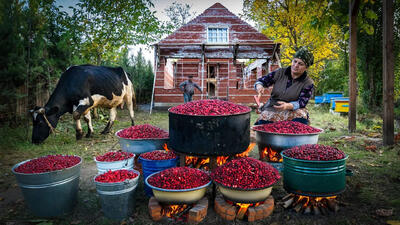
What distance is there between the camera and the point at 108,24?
11.3 m

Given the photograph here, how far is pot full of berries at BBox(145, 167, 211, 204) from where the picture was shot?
282 centimetres

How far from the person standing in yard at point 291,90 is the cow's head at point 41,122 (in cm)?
522

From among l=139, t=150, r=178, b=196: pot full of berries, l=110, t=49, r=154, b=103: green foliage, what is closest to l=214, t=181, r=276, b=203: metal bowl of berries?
l=139, t=150, r=178, b=196: pot full of berries

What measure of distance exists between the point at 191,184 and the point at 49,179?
1699mm

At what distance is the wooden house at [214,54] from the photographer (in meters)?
13.8

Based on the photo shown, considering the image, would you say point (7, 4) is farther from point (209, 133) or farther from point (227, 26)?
point (227, 26)

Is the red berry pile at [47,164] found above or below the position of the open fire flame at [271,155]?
above

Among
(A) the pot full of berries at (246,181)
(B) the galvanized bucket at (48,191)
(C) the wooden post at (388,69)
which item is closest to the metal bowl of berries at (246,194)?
(A) the pot full of berries at (246,181)

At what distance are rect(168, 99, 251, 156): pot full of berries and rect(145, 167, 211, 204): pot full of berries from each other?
43 centimetres

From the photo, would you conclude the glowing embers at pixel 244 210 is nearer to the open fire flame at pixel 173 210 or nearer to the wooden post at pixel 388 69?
the open fire flame at pixel 173 210

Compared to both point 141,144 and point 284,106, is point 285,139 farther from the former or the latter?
point 141,144

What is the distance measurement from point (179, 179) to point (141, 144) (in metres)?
1.45

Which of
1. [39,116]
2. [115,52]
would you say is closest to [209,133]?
[39,116]

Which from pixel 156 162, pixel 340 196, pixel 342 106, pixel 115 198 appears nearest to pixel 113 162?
pixel 156 162
